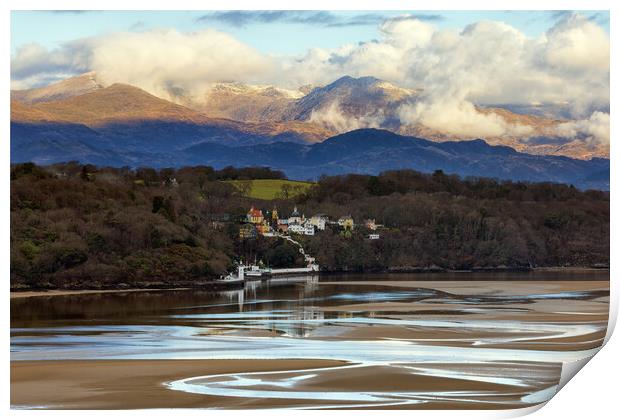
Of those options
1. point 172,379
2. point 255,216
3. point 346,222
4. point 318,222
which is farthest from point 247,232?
point 172,379

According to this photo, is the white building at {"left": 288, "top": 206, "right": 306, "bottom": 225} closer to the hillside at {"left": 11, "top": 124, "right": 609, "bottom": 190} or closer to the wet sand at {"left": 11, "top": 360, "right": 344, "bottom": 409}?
the hillside at {"left": 11, "top": 124, "right": 609, "bottom": 190}

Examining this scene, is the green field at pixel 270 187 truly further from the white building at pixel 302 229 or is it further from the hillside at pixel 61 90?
the hillside at pixel 61 90

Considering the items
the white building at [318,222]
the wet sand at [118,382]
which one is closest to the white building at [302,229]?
the white building at [318,222]

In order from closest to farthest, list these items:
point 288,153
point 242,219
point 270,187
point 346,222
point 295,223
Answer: point 288,153
point 242,219
point 270,187
point 295,223
point 346,222

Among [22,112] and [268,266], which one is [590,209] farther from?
[22,112]

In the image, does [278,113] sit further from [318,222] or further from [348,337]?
[348,337]

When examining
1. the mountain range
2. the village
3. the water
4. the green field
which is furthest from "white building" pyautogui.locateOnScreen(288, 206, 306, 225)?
the water

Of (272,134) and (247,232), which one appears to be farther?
(247,232)
